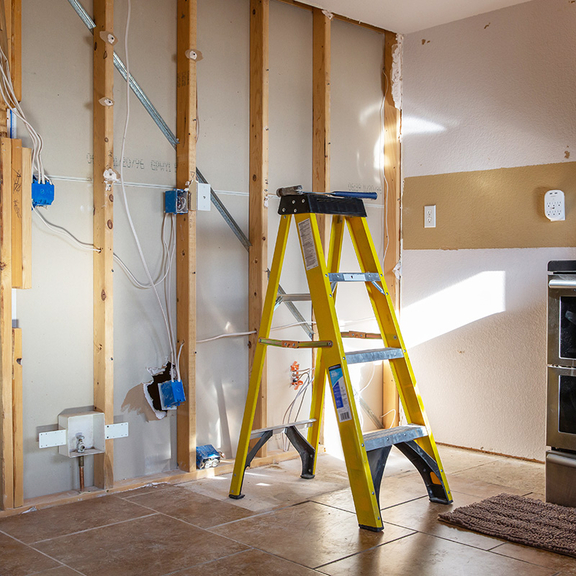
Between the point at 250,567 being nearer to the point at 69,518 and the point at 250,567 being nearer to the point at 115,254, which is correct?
the point at 69,518

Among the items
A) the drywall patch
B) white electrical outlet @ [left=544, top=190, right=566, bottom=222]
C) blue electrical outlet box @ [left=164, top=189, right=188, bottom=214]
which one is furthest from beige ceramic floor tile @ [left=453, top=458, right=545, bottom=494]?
the drywall patch

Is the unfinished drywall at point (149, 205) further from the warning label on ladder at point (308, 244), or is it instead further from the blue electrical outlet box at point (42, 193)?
the warning label on ladder at point (308, 244)

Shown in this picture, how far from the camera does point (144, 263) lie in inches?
125

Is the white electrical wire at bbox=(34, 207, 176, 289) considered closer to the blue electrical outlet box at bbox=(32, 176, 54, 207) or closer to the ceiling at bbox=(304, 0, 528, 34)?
the blue electrical outlet box at bbox=(32, 176, 54, 207)

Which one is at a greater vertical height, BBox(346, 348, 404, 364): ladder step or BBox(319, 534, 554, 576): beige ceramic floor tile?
BBox(346, 348, 404, 364): ladder step

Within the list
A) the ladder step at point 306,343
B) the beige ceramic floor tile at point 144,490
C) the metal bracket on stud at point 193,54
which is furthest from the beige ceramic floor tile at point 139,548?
the metal bracket on stud at point 193,54

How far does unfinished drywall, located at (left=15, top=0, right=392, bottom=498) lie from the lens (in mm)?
2896

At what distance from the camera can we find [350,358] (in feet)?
8.93

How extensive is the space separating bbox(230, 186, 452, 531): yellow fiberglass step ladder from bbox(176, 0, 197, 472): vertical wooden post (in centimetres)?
38

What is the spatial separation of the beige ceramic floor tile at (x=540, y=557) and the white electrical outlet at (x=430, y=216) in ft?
6.83

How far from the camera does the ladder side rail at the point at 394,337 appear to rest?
2936mm

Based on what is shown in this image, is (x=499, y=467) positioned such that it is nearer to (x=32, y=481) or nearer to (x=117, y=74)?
A: (x=32, y=481)

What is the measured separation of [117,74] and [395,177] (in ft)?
6.08

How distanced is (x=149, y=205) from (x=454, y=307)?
188 cm
